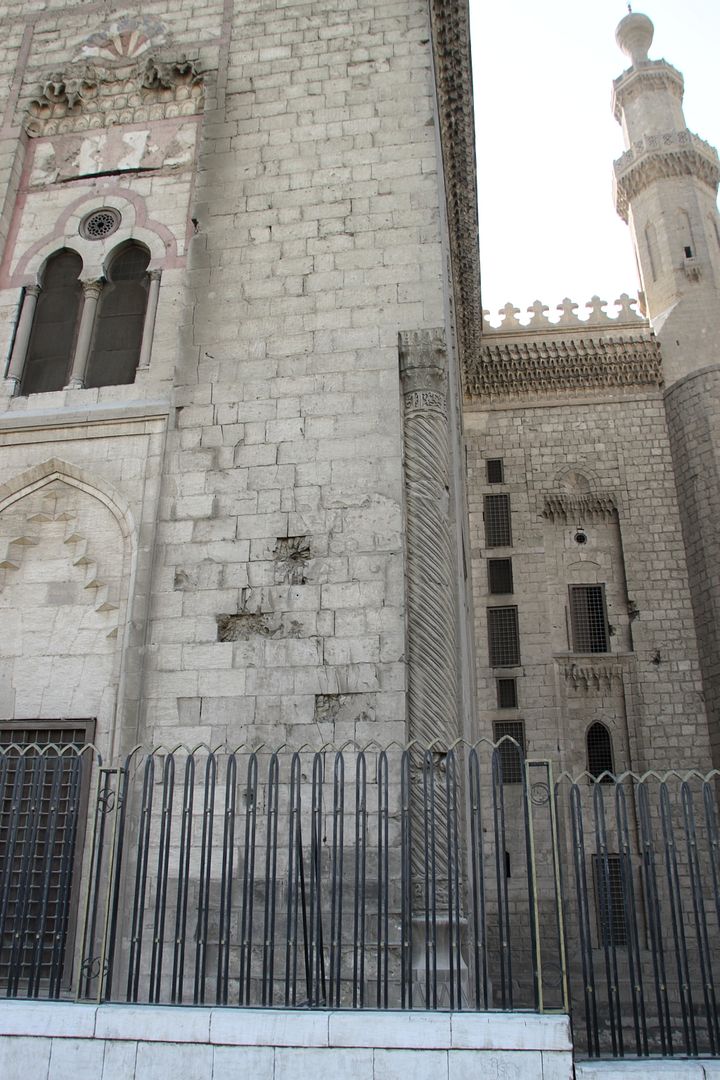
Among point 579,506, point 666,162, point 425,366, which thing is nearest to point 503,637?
point 579,506

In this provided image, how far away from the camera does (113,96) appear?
939 centimetres

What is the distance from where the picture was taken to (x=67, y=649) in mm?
7051

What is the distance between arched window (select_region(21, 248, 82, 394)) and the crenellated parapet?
32.7ft

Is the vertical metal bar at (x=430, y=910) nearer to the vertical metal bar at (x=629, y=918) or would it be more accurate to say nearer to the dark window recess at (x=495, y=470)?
the vertical metal bar at (x=629, y=918)

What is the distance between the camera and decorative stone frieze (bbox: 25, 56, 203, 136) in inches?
361

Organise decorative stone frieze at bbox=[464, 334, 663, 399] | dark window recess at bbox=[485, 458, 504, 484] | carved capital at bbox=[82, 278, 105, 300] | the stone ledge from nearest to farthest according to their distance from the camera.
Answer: the stone ledge, carved capital at bbox=[82, 278, 105, 300], dark window recess at bbox=[485, 458, 504, 484], decorative stone frieze at bbox=[464, 334, 663, 399]

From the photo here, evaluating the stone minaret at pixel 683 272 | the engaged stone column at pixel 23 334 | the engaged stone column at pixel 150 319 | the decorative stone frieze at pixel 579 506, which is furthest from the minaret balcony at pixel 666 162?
the engaged stone column at pixel 23 334

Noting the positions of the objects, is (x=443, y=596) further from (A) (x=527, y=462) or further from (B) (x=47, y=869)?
(A) (x=527, y=462)

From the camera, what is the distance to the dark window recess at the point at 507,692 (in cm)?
1531

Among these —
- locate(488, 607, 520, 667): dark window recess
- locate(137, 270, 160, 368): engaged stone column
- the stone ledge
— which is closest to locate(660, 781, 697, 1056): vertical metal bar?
the stone ledge

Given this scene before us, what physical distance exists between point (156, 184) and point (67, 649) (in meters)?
4.88

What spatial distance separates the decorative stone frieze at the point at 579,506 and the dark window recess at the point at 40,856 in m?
11.6

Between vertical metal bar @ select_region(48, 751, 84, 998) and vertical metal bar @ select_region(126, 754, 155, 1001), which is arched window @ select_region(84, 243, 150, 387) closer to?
vertical metal bar @ select_region(48, 751, 84, 998)

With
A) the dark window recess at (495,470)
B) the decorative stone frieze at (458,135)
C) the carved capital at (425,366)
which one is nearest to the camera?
the carved capital at (425,366)
